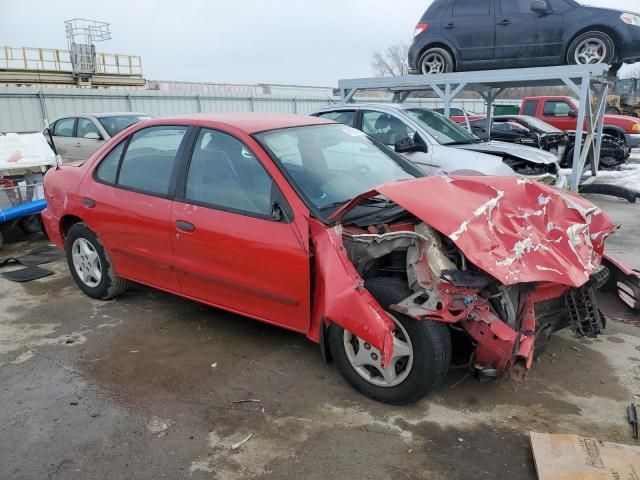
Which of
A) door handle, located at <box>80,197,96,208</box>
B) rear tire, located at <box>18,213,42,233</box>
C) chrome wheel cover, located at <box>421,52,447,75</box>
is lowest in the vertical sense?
rear tire, located at <box>18,213,42,233</box>

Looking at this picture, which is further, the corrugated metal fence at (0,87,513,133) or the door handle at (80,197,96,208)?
the corrugated metal fence at (0,87,513,133)

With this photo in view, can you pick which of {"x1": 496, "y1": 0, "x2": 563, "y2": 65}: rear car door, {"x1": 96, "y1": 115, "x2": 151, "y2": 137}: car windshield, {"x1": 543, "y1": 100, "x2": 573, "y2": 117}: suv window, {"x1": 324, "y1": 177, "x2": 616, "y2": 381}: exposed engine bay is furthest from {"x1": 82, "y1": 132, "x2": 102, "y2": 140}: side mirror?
{"x1": 543, "y1": 100, "x2": 573, "y2": 117}: suv window

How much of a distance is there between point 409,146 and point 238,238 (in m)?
4.14

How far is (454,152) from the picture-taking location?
693cm

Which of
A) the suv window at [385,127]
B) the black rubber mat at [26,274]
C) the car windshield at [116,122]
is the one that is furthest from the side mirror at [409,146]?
the car windshield at [116,122]

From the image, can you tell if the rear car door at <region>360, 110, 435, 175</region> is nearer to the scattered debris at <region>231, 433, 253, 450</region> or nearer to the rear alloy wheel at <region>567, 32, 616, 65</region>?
the rear alloy wheel at <region>567, 32, 616, 65</region>

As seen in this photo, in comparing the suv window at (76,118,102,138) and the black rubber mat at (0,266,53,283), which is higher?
the suv window at (76,118,102,138)

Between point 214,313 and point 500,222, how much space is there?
2515 millimetres

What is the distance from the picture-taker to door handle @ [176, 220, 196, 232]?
3.62 m

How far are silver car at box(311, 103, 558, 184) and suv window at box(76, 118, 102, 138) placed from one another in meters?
5.55

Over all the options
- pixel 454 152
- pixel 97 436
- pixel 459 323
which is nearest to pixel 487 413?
pixel 459 323

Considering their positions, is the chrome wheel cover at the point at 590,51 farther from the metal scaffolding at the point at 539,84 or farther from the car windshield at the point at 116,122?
the car windshield at the point at 116,122

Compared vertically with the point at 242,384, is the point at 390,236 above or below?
above

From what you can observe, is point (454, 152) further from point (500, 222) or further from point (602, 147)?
point (602, 147)
